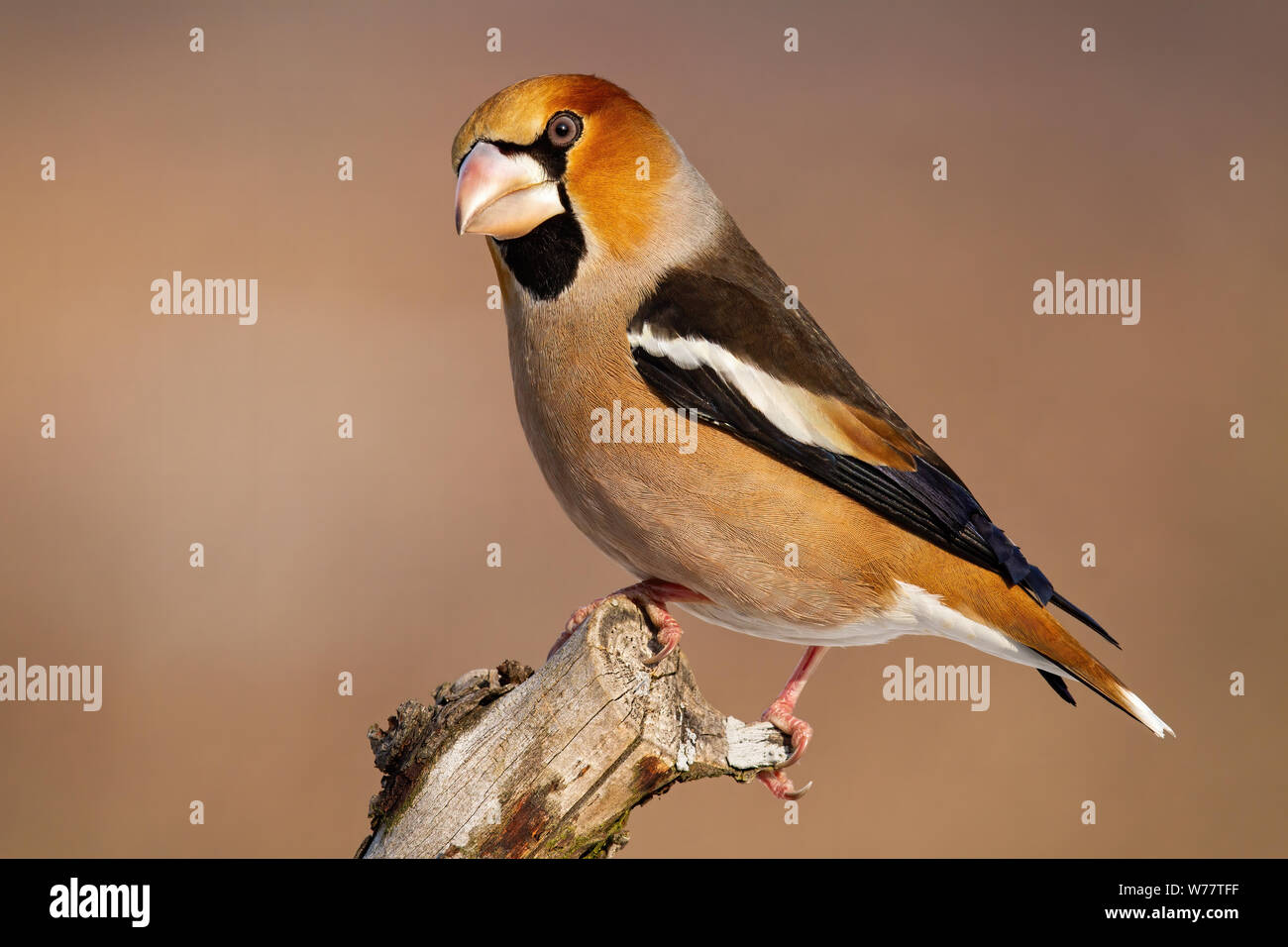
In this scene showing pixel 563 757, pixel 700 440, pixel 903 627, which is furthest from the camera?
pixel 903 627

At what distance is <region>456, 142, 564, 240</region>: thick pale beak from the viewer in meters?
2.51

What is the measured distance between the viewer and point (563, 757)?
234 centimetres

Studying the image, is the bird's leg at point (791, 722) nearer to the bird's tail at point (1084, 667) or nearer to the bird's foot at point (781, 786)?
the bird's foot at point (781, 786)

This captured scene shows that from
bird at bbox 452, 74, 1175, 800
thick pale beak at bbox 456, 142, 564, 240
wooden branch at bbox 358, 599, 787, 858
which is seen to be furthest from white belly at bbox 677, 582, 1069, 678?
thick pale beak at bbox 456, 142, 564, 240

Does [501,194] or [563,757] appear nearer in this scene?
[563,757]

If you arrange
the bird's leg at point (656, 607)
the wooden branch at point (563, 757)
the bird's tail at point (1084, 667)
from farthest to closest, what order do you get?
the bird's tail at point (1084, 667)
the bird's leg at point (656, 607)
the wooden branch at point (563, 757)

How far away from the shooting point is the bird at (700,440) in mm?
2525

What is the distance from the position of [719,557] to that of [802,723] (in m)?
0.51

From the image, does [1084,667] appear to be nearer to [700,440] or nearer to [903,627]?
[903,627]

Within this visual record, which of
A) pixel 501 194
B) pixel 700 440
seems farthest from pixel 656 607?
pixel 501 194

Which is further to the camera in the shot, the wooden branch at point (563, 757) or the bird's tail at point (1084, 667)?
the bird's tail at point (1084, 667)

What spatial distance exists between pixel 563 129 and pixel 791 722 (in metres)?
1.45

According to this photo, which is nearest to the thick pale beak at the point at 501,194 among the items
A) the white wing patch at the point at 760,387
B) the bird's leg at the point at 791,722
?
the white wing patch at the point at 760,387

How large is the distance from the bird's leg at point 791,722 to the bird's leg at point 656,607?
357 millimetres
